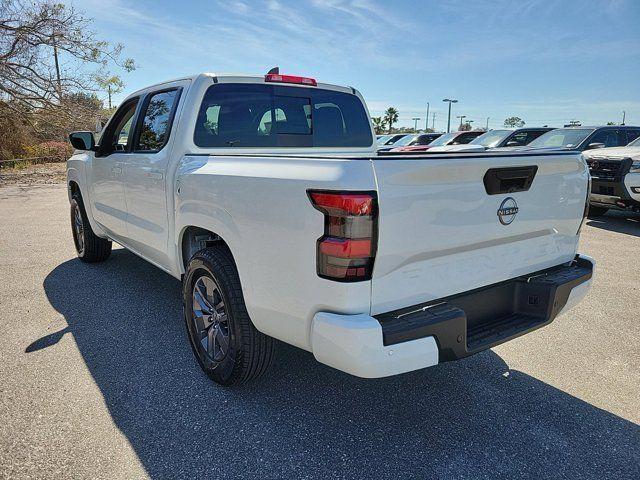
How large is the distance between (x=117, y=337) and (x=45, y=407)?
0.94 m

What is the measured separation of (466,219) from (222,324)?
1.57 metres

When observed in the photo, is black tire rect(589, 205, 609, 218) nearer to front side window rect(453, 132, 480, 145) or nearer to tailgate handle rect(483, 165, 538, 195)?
front side window rect(453, 132, 480, 145)

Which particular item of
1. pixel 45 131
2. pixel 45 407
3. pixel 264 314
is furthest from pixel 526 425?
pixel 45 131

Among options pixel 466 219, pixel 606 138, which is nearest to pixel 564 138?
pixel 606 138

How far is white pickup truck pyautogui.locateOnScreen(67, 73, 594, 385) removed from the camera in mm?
1946

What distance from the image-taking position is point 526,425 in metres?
2.52

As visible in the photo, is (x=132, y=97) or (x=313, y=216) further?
(x=132, y=97)

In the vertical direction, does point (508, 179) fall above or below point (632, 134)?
below

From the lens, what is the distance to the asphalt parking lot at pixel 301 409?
221 cm

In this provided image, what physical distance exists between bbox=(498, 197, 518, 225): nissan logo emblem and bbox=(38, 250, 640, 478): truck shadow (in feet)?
Answer: 3.68

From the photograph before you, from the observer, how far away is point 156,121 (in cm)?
365

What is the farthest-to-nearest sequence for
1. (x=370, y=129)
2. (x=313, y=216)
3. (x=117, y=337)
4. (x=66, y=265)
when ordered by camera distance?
(x=66, y=265), (x=370, y=129), (x=117, y=337), (x=313, y=216)

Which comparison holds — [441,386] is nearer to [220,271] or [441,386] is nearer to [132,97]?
[220,271]

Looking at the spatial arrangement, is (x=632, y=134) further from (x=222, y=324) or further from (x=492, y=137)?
(x=222, y=324)
